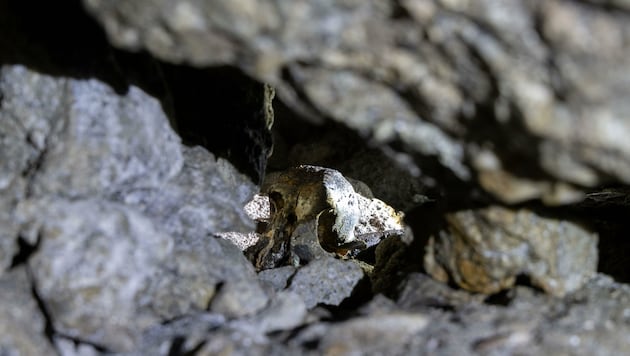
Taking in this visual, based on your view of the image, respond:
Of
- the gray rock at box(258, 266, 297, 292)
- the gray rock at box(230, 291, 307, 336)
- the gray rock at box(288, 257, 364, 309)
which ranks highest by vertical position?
the gray rock at box(230, 291, 307, 336)

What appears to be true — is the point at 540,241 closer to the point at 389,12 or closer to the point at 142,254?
the point at 389,12

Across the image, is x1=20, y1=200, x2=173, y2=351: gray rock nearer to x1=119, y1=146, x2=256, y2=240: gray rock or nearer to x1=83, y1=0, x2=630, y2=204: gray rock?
x1=119, y1=146, x2=256, y2=240: gray rock

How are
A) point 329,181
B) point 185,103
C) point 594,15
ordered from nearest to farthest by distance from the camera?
point 594,15, point 185,103, point 329,181

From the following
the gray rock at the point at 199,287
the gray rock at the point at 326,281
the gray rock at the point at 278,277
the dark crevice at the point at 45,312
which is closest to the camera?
the dark crevice at the point at 45,312

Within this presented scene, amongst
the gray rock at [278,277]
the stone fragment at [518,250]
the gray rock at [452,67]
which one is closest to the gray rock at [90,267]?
the gray rock at [452,67]

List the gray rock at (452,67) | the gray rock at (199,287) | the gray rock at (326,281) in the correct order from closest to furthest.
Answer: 1. the gray rock at (452,67)
2. the gray rock at (199,287)
3. the gray rock at (326,281)

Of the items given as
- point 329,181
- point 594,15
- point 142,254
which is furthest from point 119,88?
point 329,181

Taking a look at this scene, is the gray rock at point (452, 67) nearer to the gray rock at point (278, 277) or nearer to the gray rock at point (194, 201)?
the gray rock at point (194, 201)

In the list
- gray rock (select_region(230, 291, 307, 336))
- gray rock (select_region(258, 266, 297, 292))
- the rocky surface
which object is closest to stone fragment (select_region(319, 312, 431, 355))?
the rocky surface
